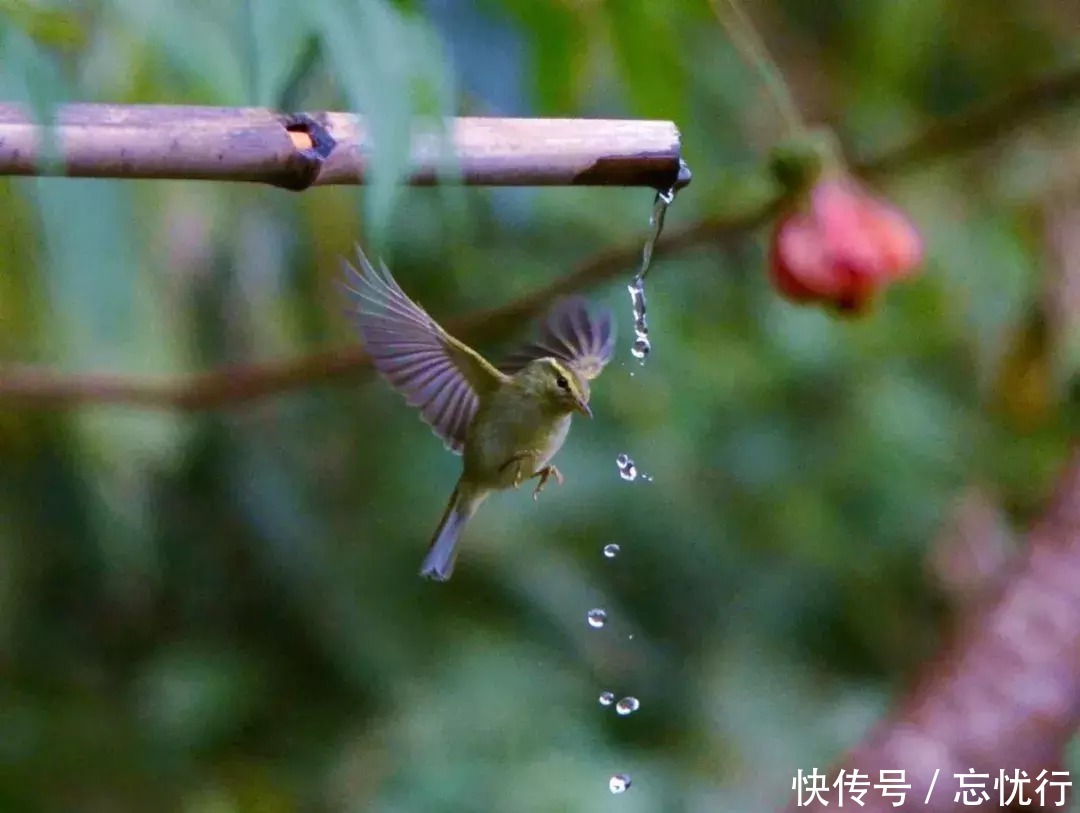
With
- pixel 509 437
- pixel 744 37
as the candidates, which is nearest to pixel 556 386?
pixel 509 437

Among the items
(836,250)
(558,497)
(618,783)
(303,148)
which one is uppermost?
(558,497)

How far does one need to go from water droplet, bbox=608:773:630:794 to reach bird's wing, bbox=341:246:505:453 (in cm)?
54

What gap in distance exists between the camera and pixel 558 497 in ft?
4.06

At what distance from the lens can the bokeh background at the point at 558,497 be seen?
1126mm

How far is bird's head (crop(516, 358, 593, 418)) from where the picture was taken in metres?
0.55

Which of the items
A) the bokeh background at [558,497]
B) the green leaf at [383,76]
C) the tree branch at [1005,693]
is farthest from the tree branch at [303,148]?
the tree branch at [1005,693]

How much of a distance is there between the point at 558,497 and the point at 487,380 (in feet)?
2.09

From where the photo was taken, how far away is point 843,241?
778 millimetres

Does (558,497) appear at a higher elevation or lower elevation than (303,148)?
higher

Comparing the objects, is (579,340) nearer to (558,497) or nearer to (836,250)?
(836,250)

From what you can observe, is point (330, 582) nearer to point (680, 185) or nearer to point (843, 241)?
point (843, 241)

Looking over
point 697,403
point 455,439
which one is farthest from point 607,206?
point 455,439

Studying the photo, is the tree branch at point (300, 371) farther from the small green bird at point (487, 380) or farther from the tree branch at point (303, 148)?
the tree branch at point (303, 148)

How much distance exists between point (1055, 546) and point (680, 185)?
0.90 metres
